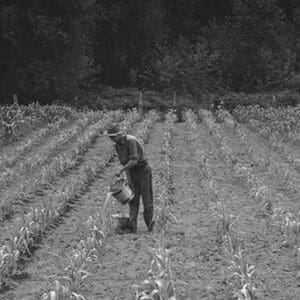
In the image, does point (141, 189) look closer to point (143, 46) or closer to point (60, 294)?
point (60, 294)

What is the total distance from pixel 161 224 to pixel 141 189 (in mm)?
624

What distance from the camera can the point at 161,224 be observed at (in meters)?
8.18

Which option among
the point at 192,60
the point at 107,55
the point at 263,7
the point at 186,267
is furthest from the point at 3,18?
the point at 186,267

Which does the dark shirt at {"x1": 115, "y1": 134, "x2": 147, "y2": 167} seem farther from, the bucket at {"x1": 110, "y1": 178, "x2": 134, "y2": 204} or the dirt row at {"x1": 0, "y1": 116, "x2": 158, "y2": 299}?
the dirt row at {"x1": 0, "y1": 116, "x2": 158, "y2": 299}

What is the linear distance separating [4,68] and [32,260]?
68.9ft

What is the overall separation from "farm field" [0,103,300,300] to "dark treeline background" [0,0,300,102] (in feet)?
30.1

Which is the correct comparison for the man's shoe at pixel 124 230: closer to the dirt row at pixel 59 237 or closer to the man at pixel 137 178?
the man at pixel 137 178

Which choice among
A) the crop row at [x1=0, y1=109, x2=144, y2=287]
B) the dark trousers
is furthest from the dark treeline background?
the dark trousers

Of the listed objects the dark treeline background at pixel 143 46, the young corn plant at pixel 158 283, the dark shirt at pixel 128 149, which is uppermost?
the dark shirt at pixel 128 149

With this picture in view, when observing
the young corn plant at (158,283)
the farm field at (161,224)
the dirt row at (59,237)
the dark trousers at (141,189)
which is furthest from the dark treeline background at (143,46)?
the young corn plant at (158,283)

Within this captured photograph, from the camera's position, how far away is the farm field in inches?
217

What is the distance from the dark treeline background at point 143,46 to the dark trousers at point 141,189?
18.5 meters

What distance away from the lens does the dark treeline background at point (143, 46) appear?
26.2m

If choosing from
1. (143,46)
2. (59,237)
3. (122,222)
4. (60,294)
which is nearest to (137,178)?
A: (122,222)
